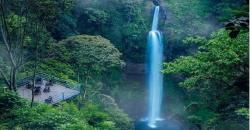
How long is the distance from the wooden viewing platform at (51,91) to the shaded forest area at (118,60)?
342 mm

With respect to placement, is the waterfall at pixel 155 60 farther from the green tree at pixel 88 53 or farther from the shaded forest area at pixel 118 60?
the green tree at pixel 88 53

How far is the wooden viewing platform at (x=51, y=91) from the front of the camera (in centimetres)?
1778

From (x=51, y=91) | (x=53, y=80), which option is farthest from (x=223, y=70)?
(x=53, y=80)

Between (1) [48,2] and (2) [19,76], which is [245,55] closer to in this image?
(1) [48,2]

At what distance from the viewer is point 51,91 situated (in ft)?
61.5

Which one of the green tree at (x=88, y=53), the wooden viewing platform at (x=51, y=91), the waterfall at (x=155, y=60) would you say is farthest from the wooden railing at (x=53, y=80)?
the waterfall at (x=155, y=60)

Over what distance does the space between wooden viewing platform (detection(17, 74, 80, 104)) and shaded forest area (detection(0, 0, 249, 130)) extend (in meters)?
0.34

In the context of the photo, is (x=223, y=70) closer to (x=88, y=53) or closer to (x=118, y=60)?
(x=88, y=53)

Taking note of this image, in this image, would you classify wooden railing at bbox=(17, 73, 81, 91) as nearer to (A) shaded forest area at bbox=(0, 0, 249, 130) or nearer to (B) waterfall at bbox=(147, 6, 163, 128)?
(A) shaded forest area at bbox=(0, 0, 249, 130)

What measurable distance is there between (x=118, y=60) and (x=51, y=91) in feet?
10.9

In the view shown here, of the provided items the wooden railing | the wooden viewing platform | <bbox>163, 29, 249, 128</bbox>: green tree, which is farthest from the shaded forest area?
the wooden viewing platform

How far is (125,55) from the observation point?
97.8 feet

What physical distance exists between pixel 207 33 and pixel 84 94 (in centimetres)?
1104

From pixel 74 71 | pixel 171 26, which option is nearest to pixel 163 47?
pixel 171 26
